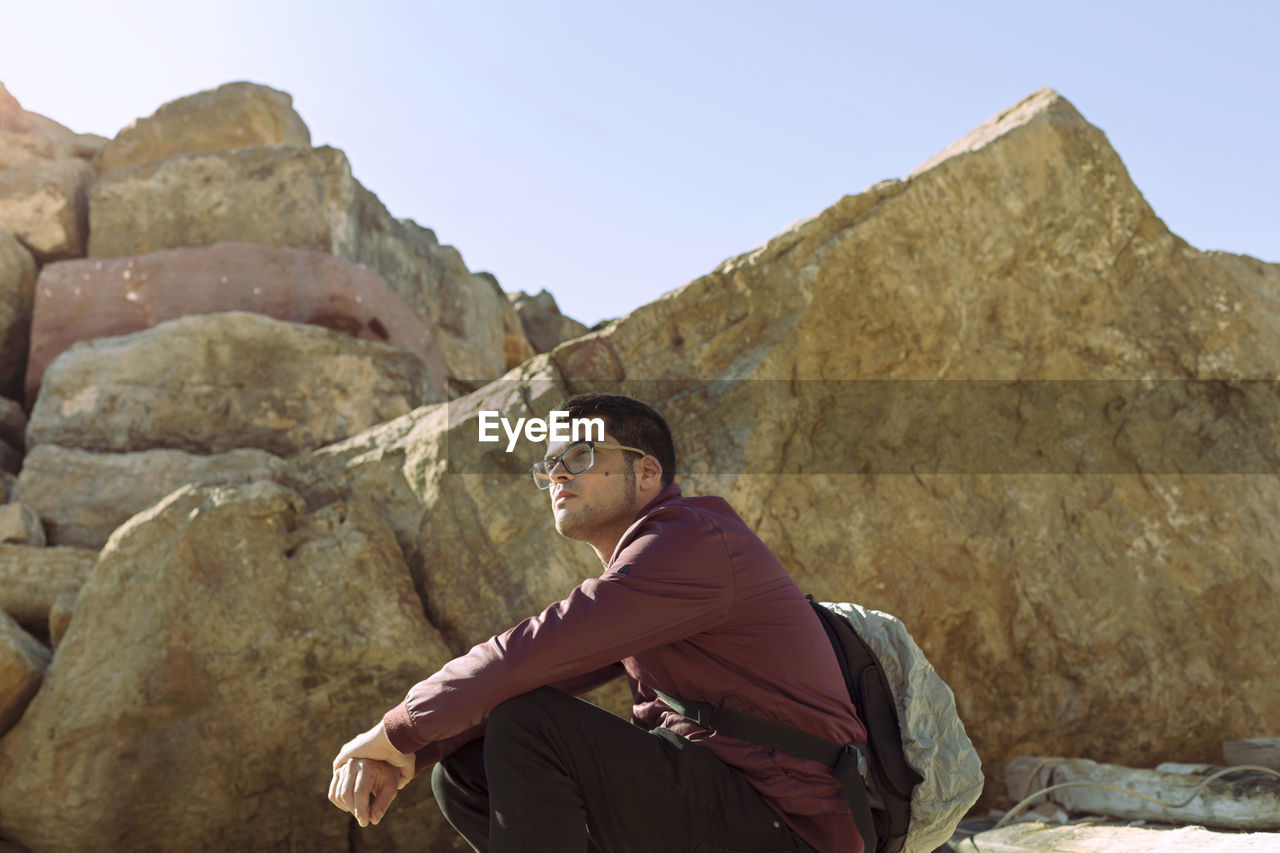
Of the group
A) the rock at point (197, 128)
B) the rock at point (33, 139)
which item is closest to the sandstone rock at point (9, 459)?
the rock at point (197, 128)

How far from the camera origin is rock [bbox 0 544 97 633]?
4789mm

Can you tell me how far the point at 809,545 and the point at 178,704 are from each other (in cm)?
254

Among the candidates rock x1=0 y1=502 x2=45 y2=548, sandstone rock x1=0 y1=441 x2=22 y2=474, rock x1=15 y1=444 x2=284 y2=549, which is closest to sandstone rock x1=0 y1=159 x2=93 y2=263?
sandstone rock x1=0 y1=441 x2=22 y2=474

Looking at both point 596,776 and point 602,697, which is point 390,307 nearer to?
point 602,697

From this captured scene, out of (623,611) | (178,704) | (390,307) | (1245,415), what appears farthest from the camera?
(390,307)

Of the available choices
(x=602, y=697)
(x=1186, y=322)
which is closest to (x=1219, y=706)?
(x=1186, y=322)

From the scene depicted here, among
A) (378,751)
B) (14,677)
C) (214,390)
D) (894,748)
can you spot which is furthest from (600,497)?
(214,390)

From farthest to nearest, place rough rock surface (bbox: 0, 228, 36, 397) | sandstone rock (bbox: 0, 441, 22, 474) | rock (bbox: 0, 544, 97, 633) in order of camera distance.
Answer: rough rock surface (bbox: 0, 228, 36, 397) → sandstone rock (bbox: 0, 441, 22, 474) → rock (bbox: 0, 544, 97, 633)

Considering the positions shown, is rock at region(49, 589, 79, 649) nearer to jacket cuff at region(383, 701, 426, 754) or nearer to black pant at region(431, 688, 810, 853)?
jacket cuff at region(383, 701, 426, 754)

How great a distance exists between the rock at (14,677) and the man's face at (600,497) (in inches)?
108

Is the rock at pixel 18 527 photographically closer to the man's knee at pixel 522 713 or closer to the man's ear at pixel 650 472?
the man's ear at pixel 650 472

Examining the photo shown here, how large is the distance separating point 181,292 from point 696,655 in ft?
19.5

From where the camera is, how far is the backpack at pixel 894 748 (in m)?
1.94

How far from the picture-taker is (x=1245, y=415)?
179 inches
